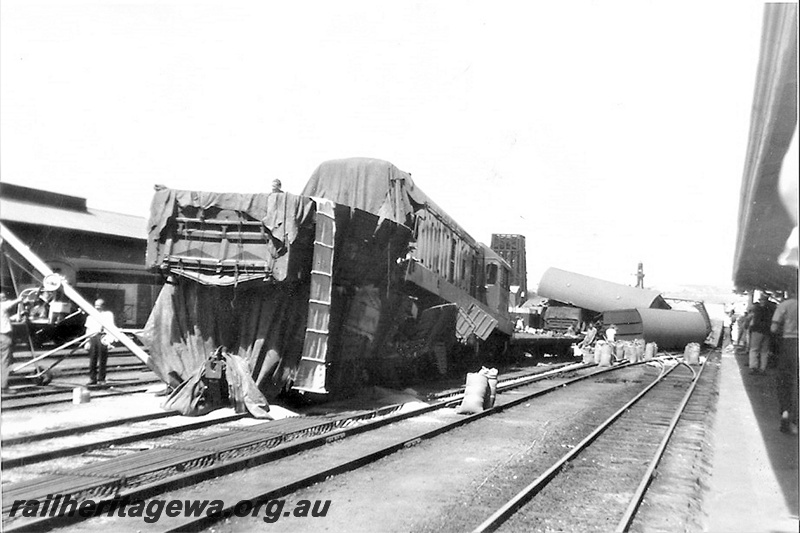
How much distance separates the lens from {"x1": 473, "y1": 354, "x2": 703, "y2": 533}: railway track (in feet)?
16.9

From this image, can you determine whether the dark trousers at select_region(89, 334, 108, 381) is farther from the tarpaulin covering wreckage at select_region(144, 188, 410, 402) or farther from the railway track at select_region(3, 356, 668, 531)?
the railway track at select_region(3, 356, 668, 531)

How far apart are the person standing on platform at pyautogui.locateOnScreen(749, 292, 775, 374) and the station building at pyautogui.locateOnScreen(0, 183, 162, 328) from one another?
11779 mm

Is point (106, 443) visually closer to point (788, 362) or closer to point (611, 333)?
point (788, 362)

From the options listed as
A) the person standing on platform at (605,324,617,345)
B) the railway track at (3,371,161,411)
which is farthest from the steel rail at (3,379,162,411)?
the person standing on platform at (605,324,617,345)

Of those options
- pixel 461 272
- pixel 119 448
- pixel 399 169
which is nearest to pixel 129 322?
pixel 461 272

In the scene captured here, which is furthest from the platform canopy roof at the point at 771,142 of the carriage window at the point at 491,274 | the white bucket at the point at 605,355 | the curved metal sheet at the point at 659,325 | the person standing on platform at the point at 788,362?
the curved metal sheet at the point at 659,325

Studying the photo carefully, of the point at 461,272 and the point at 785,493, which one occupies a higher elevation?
the point at 461,272

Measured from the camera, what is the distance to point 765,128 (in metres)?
4.53

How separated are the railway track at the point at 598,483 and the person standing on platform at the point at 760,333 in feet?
6.86

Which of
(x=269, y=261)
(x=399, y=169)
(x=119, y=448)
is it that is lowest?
(x=119, y=448)

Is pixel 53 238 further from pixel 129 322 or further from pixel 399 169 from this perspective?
pixel 399 169

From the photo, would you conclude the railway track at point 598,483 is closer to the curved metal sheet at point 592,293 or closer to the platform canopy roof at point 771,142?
the platform canopy roof at point 771,142

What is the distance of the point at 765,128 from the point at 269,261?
20.0ft

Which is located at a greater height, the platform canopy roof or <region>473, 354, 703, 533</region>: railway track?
the platform canopy roof
